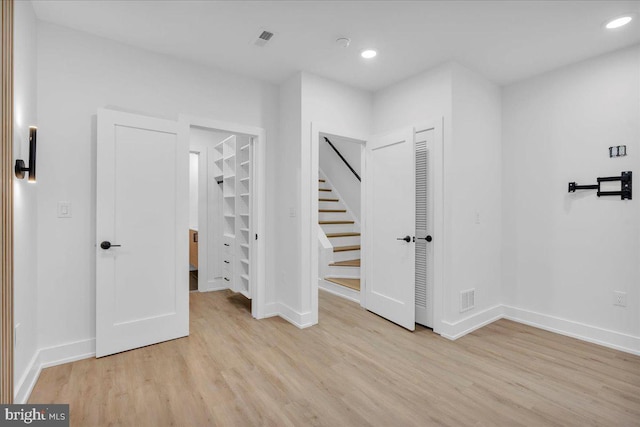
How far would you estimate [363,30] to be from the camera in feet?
8.34

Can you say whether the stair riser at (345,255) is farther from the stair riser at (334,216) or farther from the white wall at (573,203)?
the white wall at (573,203)

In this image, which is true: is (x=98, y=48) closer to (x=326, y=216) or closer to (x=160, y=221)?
(x=160, y=221)

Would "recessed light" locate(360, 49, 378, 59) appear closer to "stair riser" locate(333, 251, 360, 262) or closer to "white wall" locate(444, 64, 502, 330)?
"white wall" locate(444, 64, 502, 330)

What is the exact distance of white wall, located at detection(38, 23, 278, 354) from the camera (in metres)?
2.41

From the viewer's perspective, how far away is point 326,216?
213 inches

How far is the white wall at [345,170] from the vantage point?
558cm

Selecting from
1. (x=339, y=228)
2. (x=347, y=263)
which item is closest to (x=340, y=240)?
(x=339, y=228)

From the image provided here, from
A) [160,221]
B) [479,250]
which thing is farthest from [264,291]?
[479,250]

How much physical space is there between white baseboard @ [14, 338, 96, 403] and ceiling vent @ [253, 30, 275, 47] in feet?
9.27

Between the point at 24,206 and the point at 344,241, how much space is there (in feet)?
12.6

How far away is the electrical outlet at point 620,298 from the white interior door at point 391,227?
67.9 inches

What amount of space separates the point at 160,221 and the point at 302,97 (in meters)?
1.83

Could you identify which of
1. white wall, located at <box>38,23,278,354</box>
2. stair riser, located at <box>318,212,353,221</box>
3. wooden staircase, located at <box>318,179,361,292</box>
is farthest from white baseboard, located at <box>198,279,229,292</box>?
white wall, located at <box>38,23,278,354</box>
